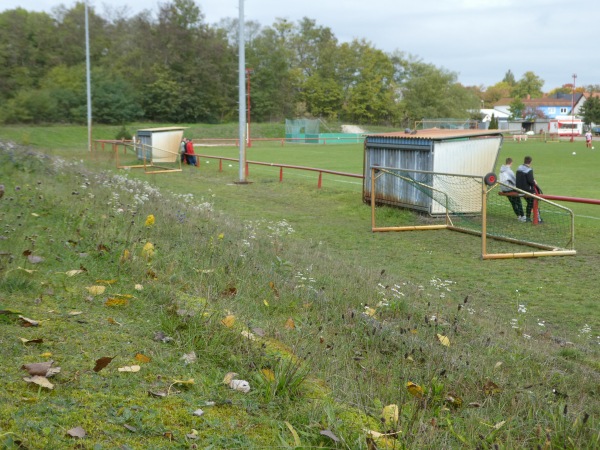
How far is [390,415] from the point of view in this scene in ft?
13.0

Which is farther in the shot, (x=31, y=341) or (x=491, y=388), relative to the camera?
(x=491, y=388)

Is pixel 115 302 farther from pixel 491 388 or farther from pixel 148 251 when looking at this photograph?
pixel 491 388

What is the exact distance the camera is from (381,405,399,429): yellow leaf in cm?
387

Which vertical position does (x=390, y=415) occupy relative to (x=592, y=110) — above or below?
below

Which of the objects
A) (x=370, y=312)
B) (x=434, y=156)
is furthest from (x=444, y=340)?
(x=434, y=156)

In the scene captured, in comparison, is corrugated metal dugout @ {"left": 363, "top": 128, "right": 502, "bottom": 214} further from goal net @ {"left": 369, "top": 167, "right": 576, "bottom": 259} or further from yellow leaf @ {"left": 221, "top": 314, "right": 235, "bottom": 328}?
yellow leaf @ {"left": 221, "top": 314, "right": 235, "bottom": 328}

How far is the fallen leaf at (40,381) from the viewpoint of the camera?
375 cm

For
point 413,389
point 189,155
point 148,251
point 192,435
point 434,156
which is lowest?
point 413,389

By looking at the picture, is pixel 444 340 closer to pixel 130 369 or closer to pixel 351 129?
pixel 130 369

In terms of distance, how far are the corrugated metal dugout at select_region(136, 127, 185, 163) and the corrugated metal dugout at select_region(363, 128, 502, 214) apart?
17.1 metres

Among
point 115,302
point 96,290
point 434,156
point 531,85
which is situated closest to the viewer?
point 115,302

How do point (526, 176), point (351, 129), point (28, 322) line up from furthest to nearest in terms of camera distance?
point (351, 129) < point (526, 176) < point (28, 322)

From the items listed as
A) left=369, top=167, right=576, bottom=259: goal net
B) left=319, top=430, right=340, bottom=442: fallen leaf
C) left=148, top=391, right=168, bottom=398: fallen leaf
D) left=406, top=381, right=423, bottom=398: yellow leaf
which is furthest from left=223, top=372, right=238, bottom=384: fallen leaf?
left=369, top=167, right=576, bottom=259: goal net

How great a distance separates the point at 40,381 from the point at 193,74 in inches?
3158
